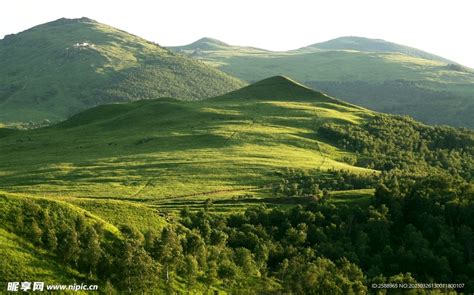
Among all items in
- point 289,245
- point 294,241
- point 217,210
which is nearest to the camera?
point 289,245

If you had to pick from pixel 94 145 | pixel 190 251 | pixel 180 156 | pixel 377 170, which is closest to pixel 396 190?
pixel 377 170

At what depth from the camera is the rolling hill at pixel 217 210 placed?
3024 inches

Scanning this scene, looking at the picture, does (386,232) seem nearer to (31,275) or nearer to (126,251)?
(126,251)

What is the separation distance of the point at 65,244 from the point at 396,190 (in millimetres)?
82231

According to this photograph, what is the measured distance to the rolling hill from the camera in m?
76.8

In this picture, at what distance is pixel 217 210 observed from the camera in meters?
121

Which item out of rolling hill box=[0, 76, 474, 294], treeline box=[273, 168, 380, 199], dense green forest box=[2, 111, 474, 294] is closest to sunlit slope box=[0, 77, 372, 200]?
rolling hill box=[0, 76, 474, 294]

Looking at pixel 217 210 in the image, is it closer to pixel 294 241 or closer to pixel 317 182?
pixel 294 241

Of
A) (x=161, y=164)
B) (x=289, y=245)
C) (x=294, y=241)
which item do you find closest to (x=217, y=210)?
(x=294, y=241)

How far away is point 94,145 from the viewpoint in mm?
194875

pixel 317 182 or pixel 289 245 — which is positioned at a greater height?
pixel 317 182

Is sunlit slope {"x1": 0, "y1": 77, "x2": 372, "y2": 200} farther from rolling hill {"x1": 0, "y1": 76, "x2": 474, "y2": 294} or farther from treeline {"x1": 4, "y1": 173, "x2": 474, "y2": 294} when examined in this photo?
treeline {"x1": 4, "y1": 173, "x2": 474, "y2": 294}

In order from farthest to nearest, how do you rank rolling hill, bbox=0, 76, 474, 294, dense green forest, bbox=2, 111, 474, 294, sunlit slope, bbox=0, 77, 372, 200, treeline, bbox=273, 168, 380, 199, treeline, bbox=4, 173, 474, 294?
treeline, bbox=273, 168, 380, 199 < sunlit slope, bbox=0, 77, 372, 200 < rolling hill, bbox=0, 76, 474, 294 < dense green forest, bbox=2, 111, 474, 294 < treeline, bbox=4, 173, 474, 294

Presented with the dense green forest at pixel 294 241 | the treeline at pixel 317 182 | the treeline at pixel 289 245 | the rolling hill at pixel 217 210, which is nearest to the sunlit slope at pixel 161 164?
the rolling hill at pixel 217 210
